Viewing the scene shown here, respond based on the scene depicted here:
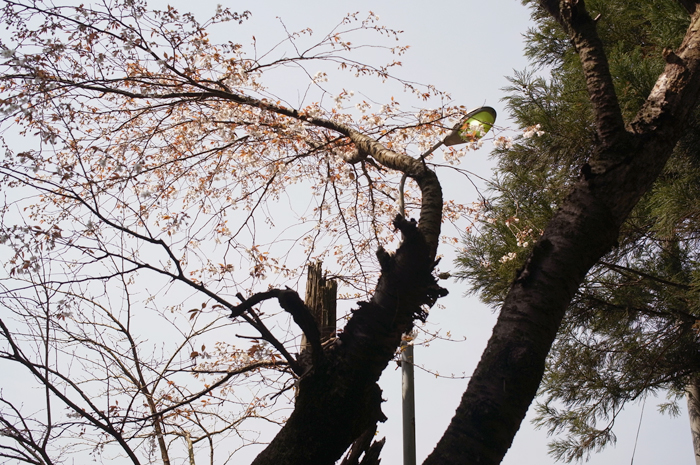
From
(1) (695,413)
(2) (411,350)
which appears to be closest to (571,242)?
(2) (411,350)

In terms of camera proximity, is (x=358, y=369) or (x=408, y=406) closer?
(x=358, y=369)

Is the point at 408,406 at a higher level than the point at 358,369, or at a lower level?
higher

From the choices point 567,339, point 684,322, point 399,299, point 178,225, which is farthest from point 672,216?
point 178,225

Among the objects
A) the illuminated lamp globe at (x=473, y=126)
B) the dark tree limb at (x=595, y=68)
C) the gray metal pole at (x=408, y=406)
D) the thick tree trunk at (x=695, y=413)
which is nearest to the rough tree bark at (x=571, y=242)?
the dark tree limb at (x=595, y=68)

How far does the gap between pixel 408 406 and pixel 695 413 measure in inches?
188

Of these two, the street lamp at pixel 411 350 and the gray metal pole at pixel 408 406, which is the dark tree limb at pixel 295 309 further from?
the gray metal pole at pixel 408 406

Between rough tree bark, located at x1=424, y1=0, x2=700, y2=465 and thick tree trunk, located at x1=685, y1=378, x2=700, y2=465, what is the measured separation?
5231mm

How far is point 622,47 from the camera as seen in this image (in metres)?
5.90

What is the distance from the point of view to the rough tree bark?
5.62 feet

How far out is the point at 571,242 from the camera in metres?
1.97

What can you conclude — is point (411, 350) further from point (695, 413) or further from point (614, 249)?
point (695, 413)

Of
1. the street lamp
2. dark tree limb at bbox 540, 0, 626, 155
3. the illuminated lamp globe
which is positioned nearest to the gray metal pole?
the street lamp

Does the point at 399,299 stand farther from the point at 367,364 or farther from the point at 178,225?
the point at 178,225

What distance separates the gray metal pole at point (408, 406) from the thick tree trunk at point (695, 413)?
4.39 metres
